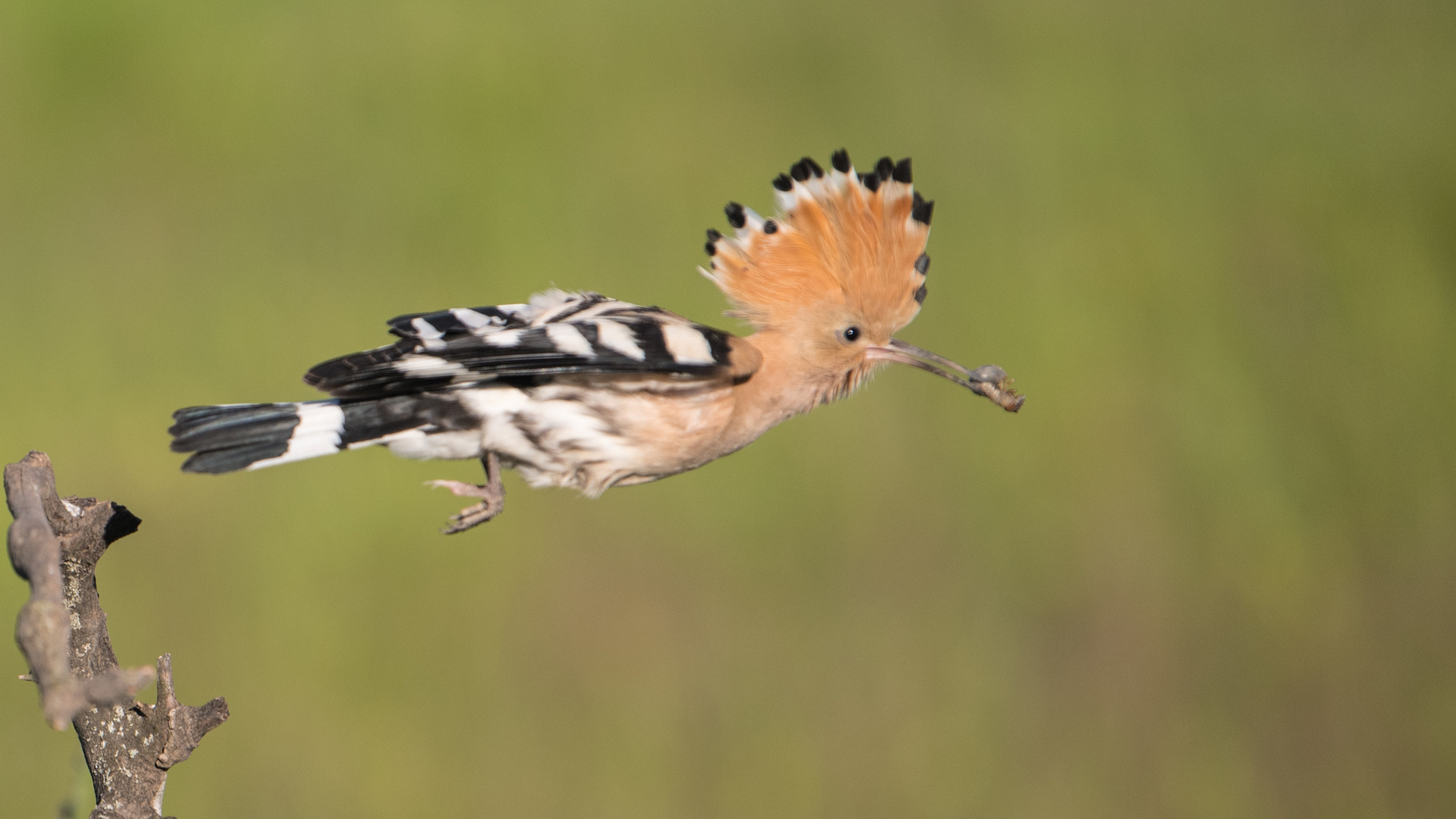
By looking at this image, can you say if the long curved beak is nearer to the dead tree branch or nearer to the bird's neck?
the bird's neck

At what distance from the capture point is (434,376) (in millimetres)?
1723

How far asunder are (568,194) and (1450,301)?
3735mm

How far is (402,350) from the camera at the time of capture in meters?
1.72

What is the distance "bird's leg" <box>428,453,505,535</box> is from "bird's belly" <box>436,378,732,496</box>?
28 mm

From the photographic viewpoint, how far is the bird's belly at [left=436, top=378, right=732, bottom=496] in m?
1.79

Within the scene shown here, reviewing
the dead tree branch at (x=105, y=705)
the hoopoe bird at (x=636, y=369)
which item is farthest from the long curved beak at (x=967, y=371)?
the dead tree branch at (x=105, y=705)

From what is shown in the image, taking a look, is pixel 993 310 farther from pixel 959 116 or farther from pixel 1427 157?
pixel 1427 157

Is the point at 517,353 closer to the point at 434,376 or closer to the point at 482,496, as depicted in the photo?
the point at 434,376

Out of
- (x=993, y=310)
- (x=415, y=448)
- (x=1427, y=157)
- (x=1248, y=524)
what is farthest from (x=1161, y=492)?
(x=415, y=448)

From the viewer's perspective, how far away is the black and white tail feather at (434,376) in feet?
5.61

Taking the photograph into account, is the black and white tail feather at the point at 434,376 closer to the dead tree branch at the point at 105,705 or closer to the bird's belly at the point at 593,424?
the bird's belly at the point at 593,424

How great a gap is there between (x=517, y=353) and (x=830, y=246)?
1.60ft

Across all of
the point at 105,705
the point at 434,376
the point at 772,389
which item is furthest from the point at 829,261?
the point at 105,705

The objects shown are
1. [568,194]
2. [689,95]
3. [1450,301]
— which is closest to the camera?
[568,194]
